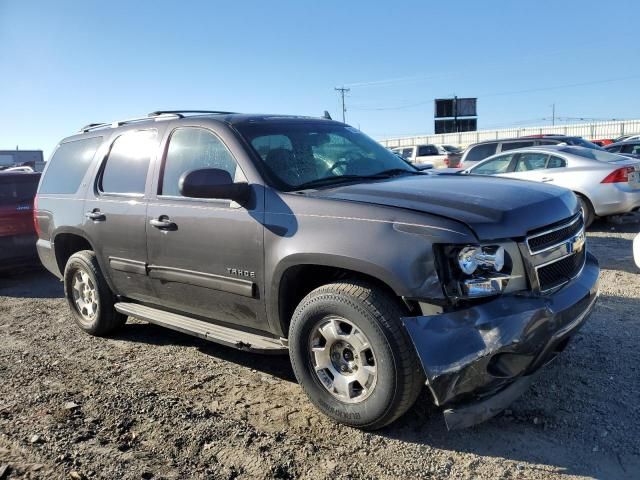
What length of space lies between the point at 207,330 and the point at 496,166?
26.4 ft

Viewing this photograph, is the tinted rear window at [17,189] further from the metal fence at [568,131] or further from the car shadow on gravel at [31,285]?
the metal fence at [568,131]

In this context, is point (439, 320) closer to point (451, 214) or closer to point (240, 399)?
point (451, 214)

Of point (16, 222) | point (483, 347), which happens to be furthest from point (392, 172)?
point (16, 222)

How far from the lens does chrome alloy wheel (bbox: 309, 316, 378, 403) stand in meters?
2.99

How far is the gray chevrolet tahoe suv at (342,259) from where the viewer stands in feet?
8.90

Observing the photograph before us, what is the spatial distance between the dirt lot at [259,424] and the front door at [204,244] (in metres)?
0.57

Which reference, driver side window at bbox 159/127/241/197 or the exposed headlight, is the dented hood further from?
driver side window at bbox 159/127/241/197

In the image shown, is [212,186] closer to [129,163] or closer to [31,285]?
[129,163]

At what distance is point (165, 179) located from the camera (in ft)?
13.5

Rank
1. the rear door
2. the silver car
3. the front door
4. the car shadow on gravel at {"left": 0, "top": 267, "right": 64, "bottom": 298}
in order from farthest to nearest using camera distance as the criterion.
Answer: the silver car → the car shadow on gravel at {"left": 0, "top": 267, "right": 64, "bottom": 298} → the rear door → the front door

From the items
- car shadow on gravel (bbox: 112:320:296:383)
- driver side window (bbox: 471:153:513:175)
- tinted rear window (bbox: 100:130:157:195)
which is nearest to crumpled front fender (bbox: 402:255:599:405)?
car shadow on gravel (bbox: 112:320:296:383)

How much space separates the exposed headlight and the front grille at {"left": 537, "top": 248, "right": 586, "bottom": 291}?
33cm

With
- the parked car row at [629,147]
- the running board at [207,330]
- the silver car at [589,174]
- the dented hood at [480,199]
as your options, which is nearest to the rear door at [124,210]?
the running board at [207,330]

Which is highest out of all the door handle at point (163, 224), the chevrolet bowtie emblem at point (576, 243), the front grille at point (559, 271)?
the door handle at point (163, 224)
